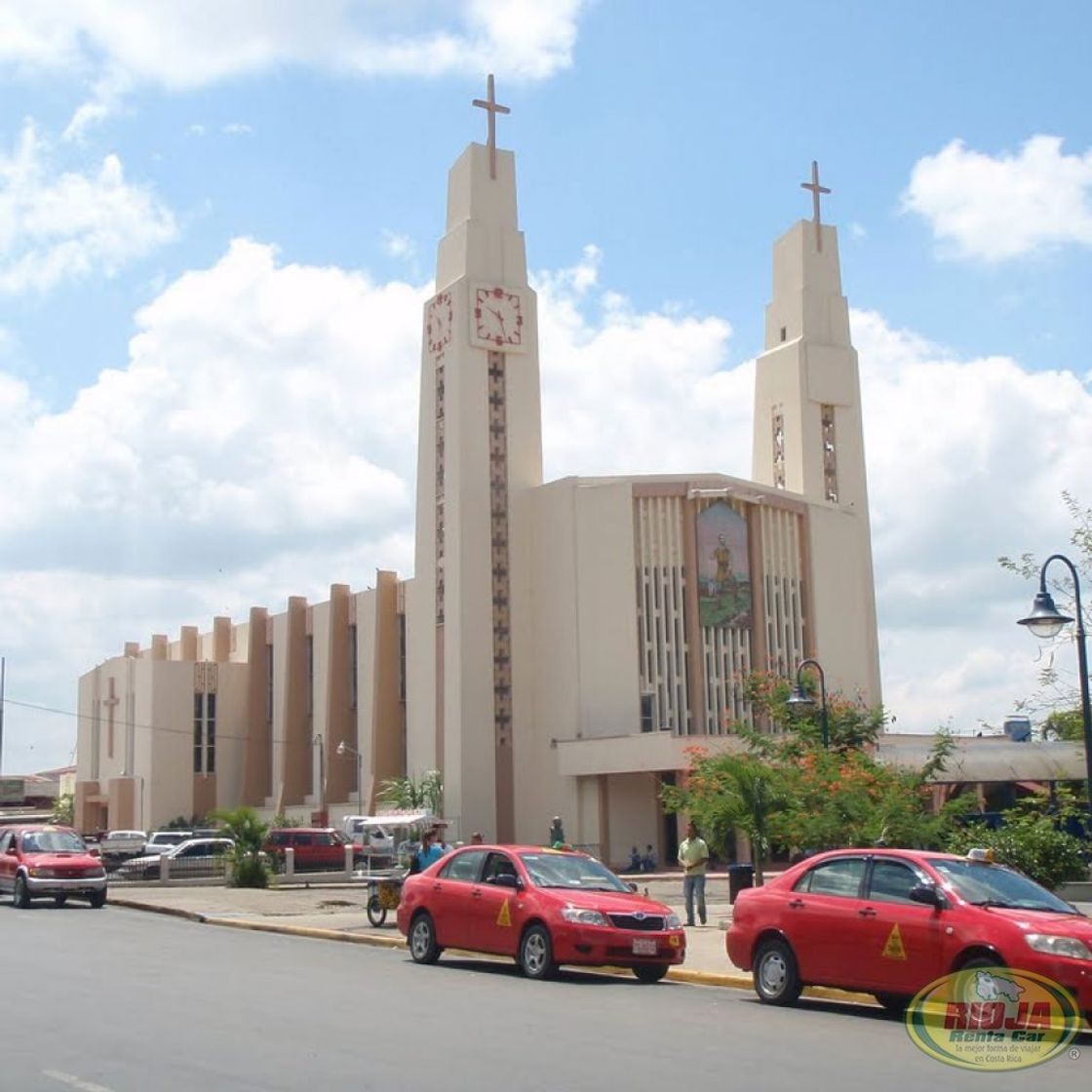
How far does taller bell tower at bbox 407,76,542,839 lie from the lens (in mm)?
54750

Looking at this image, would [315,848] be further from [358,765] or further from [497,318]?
[497,318]

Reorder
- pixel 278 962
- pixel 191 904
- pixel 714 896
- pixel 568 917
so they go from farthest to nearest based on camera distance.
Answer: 1. pixel 714 896
2. pixel 191 904
3. pixel 278 962
4. pixel 568 917

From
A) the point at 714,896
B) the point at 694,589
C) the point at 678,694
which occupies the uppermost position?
the point at 694,589

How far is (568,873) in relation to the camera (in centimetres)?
1700

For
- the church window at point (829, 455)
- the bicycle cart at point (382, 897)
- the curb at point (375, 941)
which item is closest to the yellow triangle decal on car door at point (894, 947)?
the curb at point (375, 941)

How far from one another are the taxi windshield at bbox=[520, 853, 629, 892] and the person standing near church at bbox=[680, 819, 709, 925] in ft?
17.4

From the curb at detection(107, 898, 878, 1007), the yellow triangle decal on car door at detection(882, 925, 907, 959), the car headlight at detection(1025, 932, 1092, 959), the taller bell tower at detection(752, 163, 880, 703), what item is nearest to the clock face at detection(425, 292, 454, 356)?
the taller bell tower at detection(752, 163, 880, 703)

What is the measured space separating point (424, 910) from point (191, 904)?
12.1 metres

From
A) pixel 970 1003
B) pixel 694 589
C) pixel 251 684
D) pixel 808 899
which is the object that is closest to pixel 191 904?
pixel 808 899

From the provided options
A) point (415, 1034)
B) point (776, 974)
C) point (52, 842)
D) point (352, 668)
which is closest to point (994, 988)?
point (776, 974)

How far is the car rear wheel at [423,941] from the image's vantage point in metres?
17.7

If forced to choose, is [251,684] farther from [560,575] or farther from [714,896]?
[714,896]

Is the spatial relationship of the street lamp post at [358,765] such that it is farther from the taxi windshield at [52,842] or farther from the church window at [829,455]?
the taxi windshield at [52,842]

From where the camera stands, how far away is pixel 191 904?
2845 centimetres
